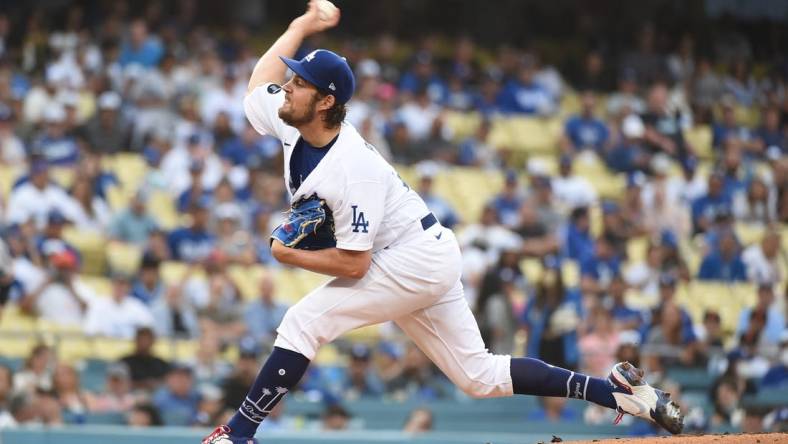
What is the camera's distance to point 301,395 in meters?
10.2

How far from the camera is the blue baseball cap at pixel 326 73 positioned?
17.7 feet

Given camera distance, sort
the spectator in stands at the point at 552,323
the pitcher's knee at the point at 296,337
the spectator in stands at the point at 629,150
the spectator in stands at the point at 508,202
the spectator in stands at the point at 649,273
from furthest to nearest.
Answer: the spectator in stands at the point at 629,150, the spectator in stands at the point at 508,202, the spectator in stands at the point at 649,273, the spectator in stands at the point at 552,323, the pitcher's knee at the point at 296,337

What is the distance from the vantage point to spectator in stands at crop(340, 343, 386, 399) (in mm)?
10539

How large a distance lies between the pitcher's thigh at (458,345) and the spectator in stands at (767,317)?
6.03 meters

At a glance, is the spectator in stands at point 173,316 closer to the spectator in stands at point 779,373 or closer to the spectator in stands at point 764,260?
the spectator in stands at point 779,373

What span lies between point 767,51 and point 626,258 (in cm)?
678

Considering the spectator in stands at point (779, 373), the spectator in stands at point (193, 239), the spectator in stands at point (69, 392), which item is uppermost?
the spectator in stands at point (193, 239)

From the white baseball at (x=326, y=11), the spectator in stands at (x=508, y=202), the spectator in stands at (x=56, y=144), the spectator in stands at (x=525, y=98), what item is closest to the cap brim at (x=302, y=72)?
the white baseball at (x=326, y=11)

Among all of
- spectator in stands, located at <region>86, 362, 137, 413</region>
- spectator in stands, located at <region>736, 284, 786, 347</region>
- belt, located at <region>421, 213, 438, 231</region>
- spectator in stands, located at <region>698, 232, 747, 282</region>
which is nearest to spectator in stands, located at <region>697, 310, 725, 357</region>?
spectator in stands, located at <region>736, 284, 786, 347</region>

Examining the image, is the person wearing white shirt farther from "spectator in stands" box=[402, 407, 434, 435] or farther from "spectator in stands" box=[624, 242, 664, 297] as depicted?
"spectator in stands" box=[624, 242, 664, 297]

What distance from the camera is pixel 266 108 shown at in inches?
225

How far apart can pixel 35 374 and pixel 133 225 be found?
242 centimetres

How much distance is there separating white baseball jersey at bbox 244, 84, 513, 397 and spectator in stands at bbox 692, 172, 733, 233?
28.0 feet

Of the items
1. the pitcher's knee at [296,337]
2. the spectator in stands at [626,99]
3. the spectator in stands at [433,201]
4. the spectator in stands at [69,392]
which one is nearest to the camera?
the pitcher's knee at [296,337]
